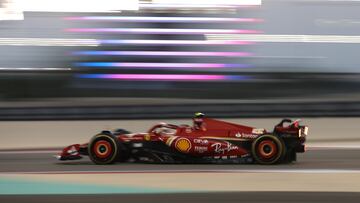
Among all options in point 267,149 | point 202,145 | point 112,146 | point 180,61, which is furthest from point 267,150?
point 180,61

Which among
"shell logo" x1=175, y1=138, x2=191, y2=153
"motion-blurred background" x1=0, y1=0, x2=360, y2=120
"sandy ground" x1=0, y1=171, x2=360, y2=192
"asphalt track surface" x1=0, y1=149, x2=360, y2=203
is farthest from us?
"motion-blurred background" x1=0, y1=0, x2=360, y2=120

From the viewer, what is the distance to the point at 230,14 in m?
40.1

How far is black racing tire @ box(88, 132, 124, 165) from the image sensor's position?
289 inches

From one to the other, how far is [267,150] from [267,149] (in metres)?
0.01

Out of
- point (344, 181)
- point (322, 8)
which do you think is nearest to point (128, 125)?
point (344, 181)

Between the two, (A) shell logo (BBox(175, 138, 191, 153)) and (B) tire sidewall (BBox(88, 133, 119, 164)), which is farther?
(B) tire sidewall (BBox(88, 133, 119, 164))

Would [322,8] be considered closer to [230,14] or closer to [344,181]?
[230,14]

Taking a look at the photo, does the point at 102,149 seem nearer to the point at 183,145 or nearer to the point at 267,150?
the point at 183,145

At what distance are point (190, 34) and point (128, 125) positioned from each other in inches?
1038

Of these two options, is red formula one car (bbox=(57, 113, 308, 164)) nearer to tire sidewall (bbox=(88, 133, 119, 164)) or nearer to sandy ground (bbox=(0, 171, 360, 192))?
tire sidewall (bbox=(88, 133, 119, 164))

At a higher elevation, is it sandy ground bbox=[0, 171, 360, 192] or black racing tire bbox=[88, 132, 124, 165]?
black racing tire bbox=[88, 132, 124, 165]

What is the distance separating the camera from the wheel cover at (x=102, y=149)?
7.36 meters

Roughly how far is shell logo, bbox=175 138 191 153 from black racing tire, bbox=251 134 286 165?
2.69 feet

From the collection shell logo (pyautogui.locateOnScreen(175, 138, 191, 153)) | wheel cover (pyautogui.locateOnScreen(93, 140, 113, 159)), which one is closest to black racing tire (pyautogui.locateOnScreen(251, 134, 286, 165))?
shell logo (pyautogui.locateOnScreen(175, 138, 191, 153))
